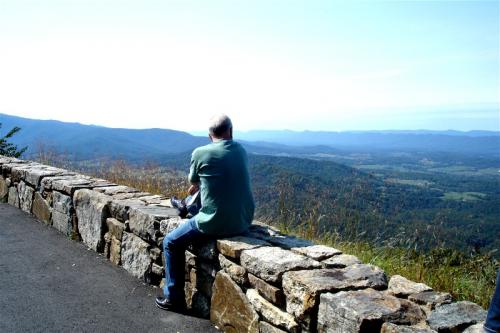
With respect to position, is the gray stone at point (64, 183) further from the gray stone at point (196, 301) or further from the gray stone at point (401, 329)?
the gray stone at point (401, 329)

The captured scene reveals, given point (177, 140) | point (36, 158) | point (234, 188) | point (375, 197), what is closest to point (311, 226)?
point (234, 188)

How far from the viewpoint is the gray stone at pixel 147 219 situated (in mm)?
4250

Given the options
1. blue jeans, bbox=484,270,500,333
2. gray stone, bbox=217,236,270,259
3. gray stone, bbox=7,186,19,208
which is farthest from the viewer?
gray stone, bbox=7,186,19,208

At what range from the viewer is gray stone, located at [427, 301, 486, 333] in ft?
7.22

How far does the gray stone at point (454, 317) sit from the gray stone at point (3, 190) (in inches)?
307

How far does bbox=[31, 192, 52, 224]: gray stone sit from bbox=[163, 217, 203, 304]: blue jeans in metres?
3.31

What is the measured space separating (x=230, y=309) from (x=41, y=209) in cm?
448

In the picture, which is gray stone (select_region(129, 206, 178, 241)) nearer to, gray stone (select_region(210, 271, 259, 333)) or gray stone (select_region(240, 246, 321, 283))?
gray stone (select_region(210, 271, 259, 333))

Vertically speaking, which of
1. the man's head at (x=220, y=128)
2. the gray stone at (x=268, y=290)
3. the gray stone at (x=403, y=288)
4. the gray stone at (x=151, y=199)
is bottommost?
the gray stone at (x=268, y=290)

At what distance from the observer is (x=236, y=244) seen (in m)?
3.43

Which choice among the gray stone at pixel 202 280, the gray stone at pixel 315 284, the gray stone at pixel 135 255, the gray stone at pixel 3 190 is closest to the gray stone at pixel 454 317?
the gray stone at pixel 315 284

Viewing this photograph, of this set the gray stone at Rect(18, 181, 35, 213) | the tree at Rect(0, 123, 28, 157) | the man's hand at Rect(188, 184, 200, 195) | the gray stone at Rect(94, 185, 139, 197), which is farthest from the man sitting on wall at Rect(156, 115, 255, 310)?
the tree at Rect(0, 123, 28, 157)

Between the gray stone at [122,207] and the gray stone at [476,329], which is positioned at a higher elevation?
the gray stone at [122,207]

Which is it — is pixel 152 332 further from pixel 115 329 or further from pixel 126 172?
pixel 126 172
